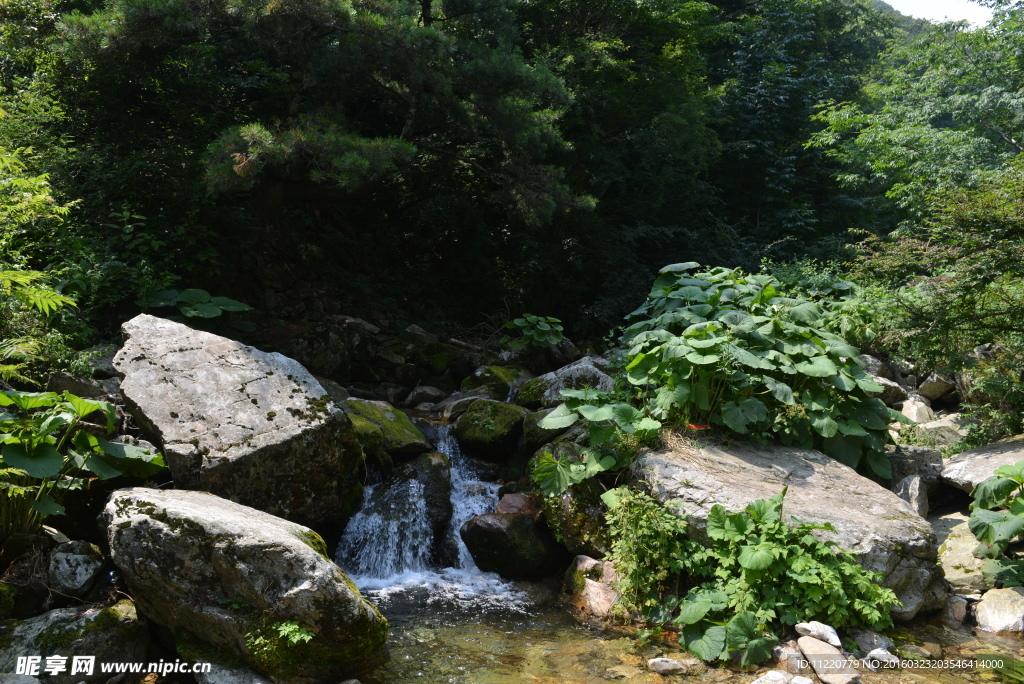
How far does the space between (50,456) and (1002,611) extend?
655cm

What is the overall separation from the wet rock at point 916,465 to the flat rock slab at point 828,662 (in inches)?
109

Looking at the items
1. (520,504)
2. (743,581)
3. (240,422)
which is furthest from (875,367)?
(240,422)

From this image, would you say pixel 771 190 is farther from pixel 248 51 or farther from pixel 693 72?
pixel 248 51

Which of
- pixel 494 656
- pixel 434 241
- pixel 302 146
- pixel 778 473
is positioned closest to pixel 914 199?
pixel 434 241

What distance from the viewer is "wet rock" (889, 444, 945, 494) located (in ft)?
21.3

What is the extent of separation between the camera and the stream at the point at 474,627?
4.27 meters

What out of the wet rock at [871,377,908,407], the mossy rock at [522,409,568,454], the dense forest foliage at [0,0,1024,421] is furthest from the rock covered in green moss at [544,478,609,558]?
the wet rock at [871,377,908,407]

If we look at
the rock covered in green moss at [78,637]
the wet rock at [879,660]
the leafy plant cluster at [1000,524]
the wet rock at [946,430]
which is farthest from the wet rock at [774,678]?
the wet rock at [946,430]

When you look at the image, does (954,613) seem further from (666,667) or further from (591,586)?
(591,586)

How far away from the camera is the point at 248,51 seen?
34.6 ft

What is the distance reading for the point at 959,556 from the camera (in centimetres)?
565

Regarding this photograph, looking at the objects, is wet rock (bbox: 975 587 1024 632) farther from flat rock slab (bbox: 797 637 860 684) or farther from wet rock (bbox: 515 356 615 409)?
wet rock (bbox: 515 356 615 409)

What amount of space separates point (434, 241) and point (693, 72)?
7117 mm

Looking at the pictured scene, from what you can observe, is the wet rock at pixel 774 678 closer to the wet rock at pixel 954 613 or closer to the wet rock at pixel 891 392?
the wet rock at pixel 954 613
